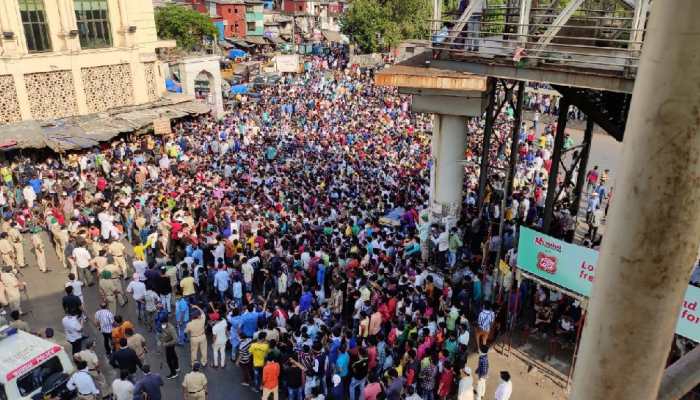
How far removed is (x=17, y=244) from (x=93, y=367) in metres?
7.24

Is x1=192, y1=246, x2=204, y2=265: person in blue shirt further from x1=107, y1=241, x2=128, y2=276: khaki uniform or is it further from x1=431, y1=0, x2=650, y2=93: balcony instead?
x1=431, y1=0, x2=650, y2=93: balcony

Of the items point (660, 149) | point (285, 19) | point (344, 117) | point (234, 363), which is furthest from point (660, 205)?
point (285, 19)

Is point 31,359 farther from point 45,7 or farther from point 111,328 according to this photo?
point 45,7

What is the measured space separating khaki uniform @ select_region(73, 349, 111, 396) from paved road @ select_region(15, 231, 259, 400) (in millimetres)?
1011

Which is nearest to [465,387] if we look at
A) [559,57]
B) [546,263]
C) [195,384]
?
[546,263]

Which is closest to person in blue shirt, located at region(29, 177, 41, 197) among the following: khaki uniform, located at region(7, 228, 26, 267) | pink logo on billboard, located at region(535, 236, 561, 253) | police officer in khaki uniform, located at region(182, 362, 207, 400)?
khaki uniform, located at region(7, 228, 26, 267)

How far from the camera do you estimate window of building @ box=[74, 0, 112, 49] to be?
27047 millimetres

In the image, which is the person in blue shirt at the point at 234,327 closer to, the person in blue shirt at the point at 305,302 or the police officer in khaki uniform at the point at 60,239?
the person in blue shirt at the point at 305,302

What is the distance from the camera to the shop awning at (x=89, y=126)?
23062 millimetres

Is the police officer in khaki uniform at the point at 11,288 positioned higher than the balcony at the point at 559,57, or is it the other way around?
the balcony at the point at 559,57

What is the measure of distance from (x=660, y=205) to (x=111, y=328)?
34.4 feet

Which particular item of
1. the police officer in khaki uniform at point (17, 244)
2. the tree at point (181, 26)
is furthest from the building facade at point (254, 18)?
the police officer in khaki uniform at point (17, 244)

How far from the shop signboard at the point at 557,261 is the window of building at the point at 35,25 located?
25269mm

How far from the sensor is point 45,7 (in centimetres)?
2559
